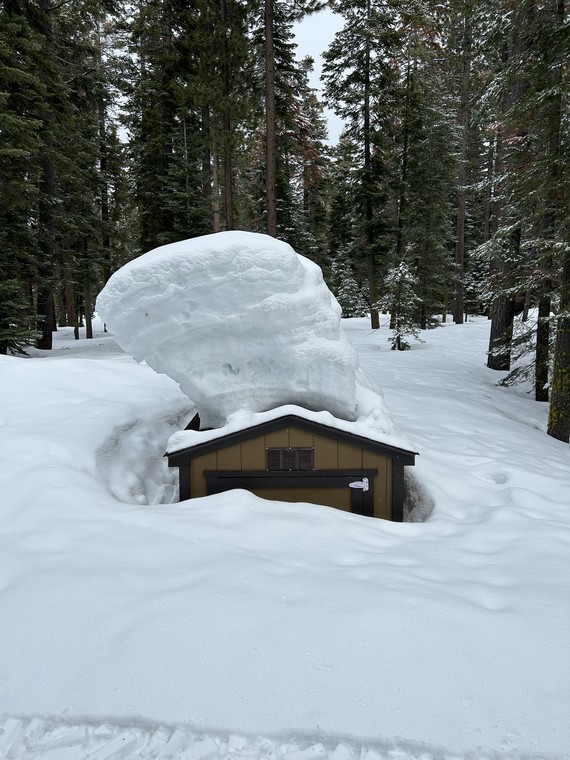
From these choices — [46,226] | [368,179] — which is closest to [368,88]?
[368,179]

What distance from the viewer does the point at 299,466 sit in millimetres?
4613

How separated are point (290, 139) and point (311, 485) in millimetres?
16519

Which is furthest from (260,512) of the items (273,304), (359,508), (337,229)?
(337,229)

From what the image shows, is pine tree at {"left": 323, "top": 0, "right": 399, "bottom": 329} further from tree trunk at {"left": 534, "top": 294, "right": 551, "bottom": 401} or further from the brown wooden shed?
the brown wooden shed

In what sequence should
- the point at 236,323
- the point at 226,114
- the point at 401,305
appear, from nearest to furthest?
the point at 236,323 < the point at 226,114 < the point at 401,305

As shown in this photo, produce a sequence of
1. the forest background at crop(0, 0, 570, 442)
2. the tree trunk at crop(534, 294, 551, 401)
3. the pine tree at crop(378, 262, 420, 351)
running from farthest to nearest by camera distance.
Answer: the pine tree at crop(378, 262, 420, 351) < the tree trunk at crop(534, 294, 551, 401) < the forest background at crop(0, 0, 570, 442)

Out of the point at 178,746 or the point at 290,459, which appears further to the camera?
the point at 290,459

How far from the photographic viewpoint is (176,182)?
1458 centimetres

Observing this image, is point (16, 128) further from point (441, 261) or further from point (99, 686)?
point (441, 261)

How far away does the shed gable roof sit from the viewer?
4.49 m

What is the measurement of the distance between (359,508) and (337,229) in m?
29.4

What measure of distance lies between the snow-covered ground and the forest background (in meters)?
5.39

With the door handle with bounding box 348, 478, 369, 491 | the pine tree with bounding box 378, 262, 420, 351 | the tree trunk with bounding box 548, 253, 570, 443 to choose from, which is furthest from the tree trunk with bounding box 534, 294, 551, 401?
the door handle with bounding box 348, 478, 369, 491

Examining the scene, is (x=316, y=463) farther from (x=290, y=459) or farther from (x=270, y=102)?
(x=270, y=102)
